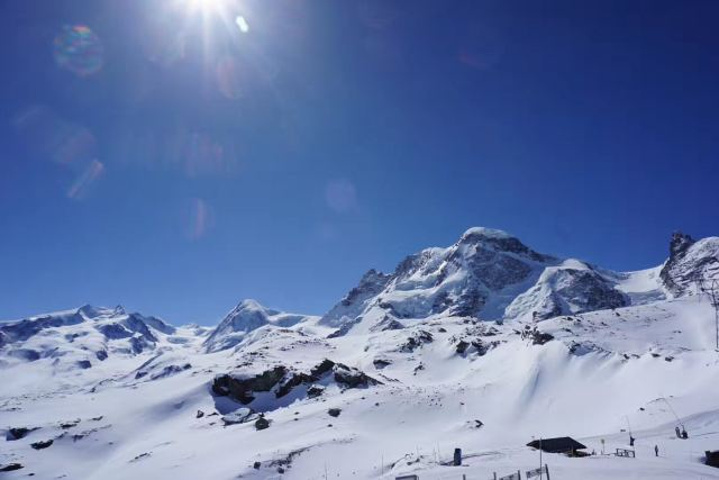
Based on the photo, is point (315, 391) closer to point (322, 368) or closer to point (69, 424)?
point (322, 368)

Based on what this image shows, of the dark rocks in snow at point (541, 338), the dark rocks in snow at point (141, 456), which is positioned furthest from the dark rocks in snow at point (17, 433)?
the dark rocks in snow at point (541, 338)

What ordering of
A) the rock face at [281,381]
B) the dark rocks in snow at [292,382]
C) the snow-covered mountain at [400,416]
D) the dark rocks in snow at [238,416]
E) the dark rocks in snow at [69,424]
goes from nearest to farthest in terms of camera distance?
the snow-covered mountain at [400,416] → the dark rocks in snow at [238,416] → the dark rocks in snow at [69,424] → the rock face at [281,381] → the dark rocks in snow at [292,382]

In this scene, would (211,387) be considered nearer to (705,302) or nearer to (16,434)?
(16,434)

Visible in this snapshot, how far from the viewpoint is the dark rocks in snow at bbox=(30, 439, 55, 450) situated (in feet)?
247

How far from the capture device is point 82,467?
7000 cm

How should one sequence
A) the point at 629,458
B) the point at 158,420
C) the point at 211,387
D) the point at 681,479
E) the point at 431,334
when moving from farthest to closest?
the point at 431,334
the point at 211,387
the point at 158,420
the point at 629,458
the point at 681,479

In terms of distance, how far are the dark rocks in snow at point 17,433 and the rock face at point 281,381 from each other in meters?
29.6

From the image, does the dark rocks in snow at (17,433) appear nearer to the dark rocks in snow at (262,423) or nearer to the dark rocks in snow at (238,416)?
the dark rocks in snow at (238,416)

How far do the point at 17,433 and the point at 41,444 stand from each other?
8673 mm

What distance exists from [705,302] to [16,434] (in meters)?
161

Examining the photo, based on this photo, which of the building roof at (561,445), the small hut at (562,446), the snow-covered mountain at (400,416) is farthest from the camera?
the snow-covered mountain at (400,416)

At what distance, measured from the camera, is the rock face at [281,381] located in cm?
9088

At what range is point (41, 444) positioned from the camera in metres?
76.1

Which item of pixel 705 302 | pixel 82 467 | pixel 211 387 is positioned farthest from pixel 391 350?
pixel 705 302
